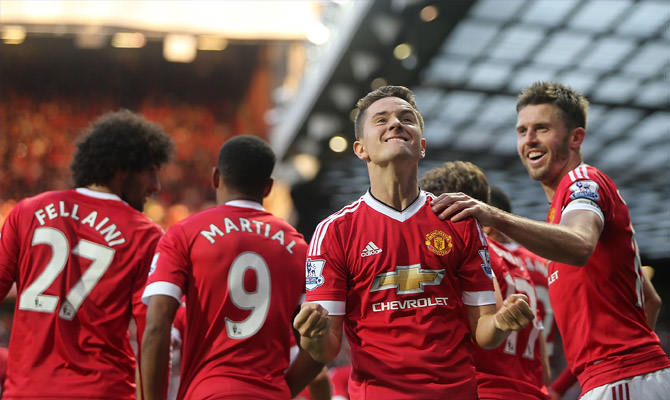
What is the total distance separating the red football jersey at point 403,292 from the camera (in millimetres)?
2838

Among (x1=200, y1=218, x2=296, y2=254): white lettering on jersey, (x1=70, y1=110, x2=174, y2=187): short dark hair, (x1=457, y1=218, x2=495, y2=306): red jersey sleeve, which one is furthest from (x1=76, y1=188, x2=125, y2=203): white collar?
(x1=457, y1=218, x2=495, y2=306): red jersey sleeve

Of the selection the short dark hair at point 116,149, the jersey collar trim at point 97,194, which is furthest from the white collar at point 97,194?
the short dark hair at point 116,149

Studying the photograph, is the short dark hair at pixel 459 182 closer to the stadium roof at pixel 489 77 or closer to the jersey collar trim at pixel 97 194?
the jersey collar trim at pixel 97 194

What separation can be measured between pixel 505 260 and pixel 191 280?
185 centimetres

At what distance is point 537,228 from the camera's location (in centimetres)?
320

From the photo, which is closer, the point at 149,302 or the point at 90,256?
the point at 149,302

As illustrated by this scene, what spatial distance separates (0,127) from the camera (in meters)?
24.7

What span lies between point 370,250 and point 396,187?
1.14 feet

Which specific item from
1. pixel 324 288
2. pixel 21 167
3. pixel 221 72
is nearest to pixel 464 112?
pixel 221 72

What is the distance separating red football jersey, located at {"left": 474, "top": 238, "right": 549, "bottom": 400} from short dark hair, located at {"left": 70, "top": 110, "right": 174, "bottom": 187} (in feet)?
7.38

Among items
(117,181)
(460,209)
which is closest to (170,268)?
(117,181)

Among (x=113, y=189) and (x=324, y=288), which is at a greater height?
(x=113, y=189)

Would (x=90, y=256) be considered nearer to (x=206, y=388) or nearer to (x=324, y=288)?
(x=206, y=388)

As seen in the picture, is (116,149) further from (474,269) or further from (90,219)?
(474,269)
